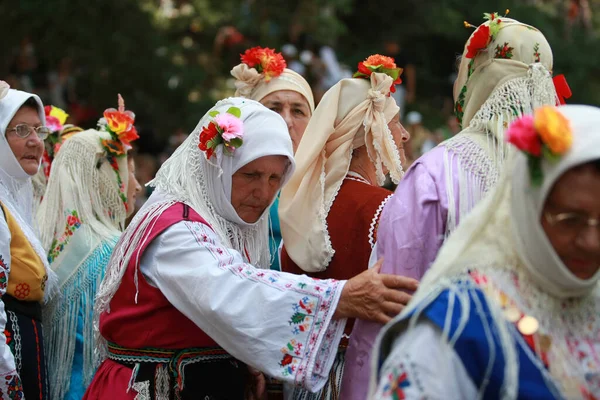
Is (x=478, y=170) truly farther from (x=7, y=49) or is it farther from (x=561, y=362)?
(x=7, y=49)

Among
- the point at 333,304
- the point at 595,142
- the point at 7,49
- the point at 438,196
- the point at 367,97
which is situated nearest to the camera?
the point at 595,142

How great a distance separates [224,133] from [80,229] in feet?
6.29

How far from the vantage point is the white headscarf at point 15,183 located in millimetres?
3881

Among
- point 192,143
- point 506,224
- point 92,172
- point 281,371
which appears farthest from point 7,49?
point 506,224

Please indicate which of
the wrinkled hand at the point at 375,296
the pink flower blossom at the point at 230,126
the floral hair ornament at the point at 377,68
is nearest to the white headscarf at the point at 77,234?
the pink flower blossom at the point at 230,126

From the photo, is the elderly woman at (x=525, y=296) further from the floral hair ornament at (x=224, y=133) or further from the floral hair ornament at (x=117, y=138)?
the floral hair ornament at (x=117, y=138)

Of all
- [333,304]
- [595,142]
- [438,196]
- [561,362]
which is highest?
[595,142]

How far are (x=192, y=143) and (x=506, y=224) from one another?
64.3 inches

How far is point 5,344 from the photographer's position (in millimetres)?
3369

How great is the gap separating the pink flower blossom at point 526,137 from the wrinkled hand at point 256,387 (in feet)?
5.75

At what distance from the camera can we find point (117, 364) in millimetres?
3064

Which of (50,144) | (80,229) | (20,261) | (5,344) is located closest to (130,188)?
(80,229)

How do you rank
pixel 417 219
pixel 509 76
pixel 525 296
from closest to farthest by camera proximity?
1. pixel 525 296
2. pixel 417 219
3. pixel 509 76

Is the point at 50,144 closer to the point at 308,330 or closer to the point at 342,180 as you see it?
the point at 342,180
